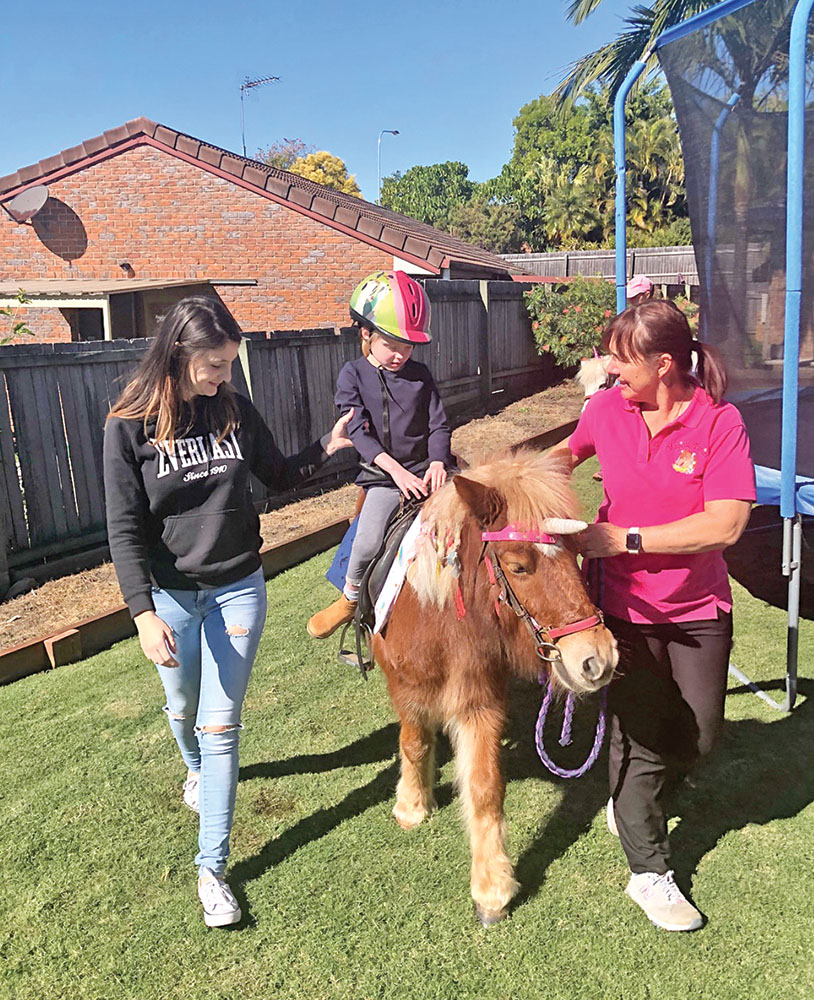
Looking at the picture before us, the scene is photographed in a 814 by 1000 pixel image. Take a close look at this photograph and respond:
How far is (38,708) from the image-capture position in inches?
181

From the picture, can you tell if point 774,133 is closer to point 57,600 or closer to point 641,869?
point 641,869

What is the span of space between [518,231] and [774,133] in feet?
171

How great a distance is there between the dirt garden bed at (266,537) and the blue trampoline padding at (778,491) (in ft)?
5.41

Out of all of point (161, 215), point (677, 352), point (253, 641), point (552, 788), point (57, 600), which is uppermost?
point (161, 215)

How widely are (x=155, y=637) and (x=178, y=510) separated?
1.64ft

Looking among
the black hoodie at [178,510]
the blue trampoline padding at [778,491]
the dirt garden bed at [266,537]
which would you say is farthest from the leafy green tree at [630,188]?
the black hoodie at [178,510]

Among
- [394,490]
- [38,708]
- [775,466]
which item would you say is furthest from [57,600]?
[775,466]

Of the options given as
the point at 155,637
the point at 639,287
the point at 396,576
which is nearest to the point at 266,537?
the point at 639,287

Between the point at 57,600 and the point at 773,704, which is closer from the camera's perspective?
the point at 773,704

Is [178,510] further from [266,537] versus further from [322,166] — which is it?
[322,166]

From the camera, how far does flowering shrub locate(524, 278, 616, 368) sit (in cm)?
1705

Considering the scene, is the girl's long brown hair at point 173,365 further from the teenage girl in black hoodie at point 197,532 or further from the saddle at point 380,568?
the saddle at point 380,568

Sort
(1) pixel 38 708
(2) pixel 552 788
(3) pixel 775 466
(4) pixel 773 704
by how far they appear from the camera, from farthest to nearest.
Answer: (3) pixel 775 466 < (1) pixel 38 708 < (4) pixel 773 704 < (2) pixel 552 788

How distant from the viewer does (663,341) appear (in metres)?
2.62
